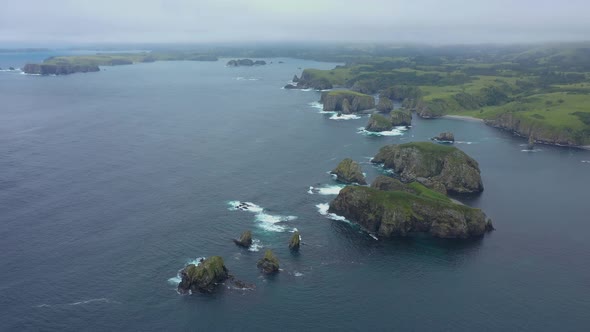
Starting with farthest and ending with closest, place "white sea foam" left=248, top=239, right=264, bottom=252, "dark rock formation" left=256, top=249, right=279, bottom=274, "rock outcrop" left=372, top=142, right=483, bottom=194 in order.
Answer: "rock outcrop" left=372, top=142, right=483, bottom=194, "white sea foam" left=248, top=239, right=264, bottom=252, "dark rock formation" left=256, top=249, right=279, bottom=274

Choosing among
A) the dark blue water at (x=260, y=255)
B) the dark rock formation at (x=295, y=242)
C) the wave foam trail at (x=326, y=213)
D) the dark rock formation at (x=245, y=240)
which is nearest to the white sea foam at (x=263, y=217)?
the dark blue water at (x=260, y=255)

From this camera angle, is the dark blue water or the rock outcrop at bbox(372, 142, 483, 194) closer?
the dark blue water

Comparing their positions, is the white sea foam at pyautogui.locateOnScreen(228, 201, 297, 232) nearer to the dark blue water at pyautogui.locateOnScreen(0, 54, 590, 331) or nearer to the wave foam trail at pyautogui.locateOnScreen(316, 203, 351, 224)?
the dark blue water at pyautogui.locateOnScreen(0, 54, 590, 331)

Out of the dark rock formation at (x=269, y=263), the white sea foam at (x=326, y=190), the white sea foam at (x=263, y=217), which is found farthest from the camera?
the white sea foam at (x=326, y=190)

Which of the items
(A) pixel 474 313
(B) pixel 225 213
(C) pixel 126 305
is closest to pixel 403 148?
(B) pixel 225 213

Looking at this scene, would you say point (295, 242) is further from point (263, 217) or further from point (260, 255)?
point (263, 217)

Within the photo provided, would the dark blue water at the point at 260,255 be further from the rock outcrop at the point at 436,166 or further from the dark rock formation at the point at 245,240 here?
the rock outcrop at the point at 436,166

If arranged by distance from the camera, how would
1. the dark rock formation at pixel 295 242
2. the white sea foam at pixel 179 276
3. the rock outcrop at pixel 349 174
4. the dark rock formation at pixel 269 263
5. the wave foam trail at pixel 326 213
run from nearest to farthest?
1. the white sea foam at pixel 179 276
2. the dark rock formation at pixel 269 263
3. the dark rock formation at pixel 295 242
4. the wave foam trail at pixel 326 213
5. the rock outcrop at pixel 349 174

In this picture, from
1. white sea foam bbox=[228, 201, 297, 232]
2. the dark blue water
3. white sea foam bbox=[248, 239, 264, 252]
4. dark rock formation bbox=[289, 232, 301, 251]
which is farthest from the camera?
white sea foam bbox=[228, 201, 297, 232]

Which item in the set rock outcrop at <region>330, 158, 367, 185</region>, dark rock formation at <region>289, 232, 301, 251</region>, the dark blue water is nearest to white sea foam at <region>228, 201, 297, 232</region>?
the dark blue water
